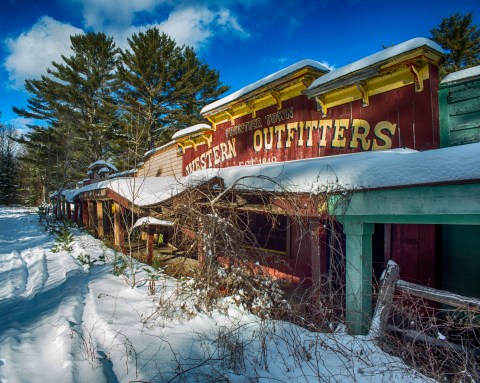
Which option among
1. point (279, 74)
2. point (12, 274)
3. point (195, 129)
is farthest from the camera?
point (195, 129)

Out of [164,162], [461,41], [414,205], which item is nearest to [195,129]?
[164,162]

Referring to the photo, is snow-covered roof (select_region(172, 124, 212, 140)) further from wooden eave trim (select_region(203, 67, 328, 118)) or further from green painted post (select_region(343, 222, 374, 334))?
green painted post (select_region(343, 222, 374, 334))

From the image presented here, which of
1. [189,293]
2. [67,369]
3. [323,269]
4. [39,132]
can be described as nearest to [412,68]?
[323,269]

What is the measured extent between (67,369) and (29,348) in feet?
2.54

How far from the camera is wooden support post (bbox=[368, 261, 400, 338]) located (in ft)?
10.1

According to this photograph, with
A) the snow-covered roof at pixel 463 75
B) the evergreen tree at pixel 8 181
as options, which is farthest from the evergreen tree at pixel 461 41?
the evergreen tree at pixel 8 181

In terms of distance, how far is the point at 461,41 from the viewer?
13945 mm

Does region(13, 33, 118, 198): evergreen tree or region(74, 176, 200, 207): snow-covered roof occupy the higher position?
region(13, 33, 118, 198): evergreen tree

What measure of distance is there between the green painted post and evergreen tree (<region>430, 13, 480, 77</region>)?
15204 millimetres

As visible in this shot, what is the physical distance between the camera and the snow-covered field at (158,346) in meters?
2.45

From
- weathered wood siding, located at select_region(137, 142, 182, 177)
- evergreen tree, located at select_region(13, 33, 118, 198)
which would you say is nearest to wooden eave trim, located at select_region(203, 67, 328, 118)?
weathered wood siding, located at select_region(137, 142, 182, 177)

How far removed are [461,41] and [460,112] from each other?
1470 cm

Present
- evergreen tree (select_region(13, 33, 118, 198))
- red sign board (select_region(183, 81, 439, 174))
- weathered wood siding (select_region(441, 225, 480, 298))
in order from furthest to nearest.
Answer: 1. evergreen tree (select_region(13, 33, 118, 198))
2. red sign board (select_region(183, 81, 439, 174))
3. weathered wood siding (select_region(441, 225, 480, 298))

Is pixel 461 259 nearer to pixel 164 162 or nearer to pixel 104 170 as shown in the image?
pixel 164 162
